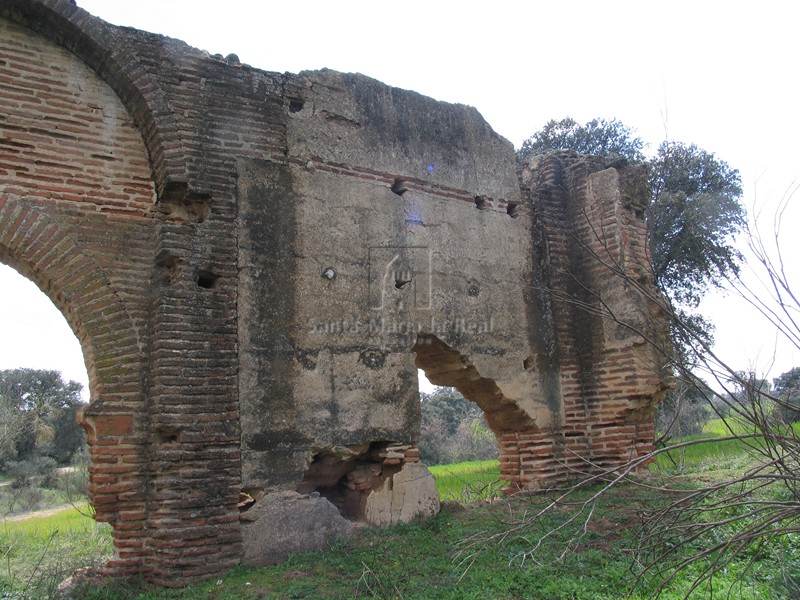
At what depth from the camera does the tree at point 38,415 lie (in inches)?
835

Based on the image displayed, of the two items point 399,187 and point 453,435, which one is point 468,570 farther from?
point 453,435

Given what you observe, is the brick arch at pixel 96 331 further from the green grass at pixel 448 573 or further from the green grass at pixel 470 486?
the green grass at pixel 470 486

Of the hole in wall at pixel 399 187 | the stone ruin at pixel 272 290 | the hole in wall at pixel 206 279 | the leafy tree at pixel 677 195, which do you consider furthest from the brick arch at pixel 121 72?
the leafy tree at pixel 677 195

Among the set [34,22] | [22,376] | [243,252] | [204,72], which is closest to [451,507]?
[243,252]

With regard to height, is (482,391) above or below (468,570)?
above

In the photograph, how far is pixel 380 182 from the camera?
684 centimetres

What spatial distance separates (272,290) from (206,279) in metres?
0.58

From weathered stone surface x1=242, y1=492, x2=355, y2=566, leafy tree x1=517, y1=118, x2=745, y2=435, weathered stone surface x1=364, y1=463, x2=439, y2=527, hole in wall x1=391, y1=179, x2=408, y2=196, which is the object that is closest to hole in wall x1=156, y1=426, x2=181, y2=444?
weathered stone surface x1=242, y1=492, x2=355, y2=566

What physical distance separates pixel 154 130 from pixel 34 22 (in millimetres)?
1265

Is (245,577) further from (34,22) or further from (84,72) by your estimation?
(34,22)

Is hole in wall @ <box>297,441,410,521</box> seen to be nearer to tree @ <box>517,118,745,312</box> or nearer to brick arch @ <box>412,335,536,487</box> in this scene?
brick arch @ <box>412,335,536,487</box>

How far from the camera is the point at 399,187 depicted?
701 cm

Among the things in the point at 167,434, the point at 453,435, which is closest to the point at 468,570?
the point at 167,434

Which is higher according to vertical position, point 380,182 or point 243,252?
point 380,182
